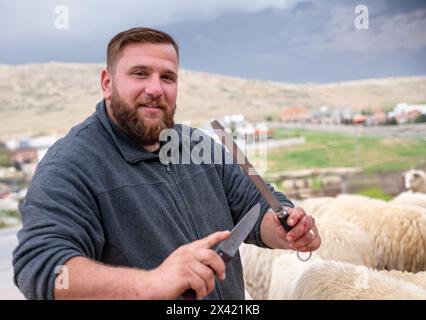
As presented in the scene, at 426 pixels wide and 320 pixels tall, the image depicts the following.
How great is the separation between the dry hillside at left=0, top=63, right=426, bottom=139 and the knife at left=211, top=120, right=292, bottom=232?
1.55 meters

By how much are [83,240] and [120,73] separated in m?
0.36

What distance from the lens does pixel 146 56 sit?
97cm

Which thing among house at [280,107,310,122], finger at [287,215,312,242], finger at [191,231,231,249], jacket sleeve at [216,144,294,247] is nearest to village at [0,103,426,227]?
house at [280,107,310,122]

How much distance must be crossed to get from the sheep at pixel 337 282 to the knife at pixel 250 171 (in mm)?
371

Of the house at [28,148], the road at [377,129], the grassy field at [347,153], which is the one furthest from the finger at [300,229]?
the grassy field at [347,153]

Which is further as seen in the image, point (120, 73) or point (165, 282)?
point (120, 73)

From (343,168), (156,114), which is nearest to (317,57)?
(343,168)

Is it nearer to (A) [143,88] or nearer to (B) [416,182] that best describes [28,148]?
(A) [143,88]

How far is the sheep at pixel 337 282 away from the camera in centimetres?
115

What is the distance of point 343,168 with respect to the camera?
4.07 m

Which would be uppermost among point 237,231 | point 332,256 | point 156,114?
point 156,114

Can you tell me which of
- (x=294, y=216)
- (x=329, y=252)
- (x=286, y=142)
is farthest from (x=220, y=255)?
(x=286, y=142)

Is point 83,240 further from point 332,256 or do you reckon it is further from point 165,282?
point 332,256

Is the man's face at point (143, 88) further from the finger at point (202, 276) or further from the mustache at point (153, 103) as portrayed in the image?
the finger at point (202, 276)
